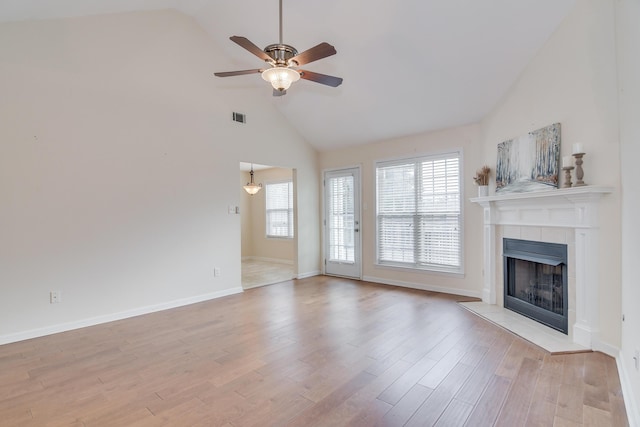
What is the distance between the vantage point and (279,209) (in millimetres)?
8648

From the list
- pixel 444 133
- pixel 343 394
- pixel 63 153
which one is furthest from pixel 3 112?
pixel 444 133

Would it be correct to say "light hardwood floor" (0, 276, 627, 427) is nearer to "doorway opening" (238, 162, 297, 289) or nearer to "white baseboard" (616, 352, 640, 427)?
"white baseboard" (616, 352, 640, 427)

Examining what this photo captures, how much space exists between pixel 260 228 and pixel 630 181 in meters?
8.00

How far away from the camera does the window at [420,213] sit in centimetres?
495

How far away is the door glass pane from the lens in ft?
20.6

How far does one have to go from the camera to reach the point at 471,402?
211cm

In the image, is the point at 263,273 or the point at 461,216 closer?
the point at 461,216

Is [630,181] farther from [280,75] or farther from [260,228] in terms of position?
[260,228]

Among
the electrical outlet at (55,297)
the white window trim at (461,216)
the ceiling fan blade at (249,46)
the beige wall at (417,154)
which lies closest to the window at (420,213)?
the white window trim at (461,216)

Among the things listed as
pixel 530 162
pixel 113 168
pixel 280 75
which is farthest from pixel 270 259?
pixel 530 162

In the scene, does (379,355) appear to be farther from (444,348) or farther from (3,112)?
(3,112)

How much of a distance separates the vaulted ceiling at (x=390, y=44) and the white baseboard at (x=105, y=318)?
10.6ft

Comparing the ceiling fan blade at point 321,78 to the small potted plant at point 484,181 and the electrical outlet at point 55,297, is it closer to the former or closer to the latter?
the small potted plant at point 484,181

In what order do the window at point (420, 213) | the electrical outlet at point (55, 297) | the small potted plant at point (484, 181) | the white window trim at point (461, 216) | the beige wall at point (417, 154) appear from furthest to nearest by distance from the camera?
the window at point (420, 213), the white window trim at point (461, 216), the beige wall at point (417, 154), the small potted plant at point (484, 181), the electrical outlet at point (55, 297)
